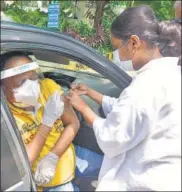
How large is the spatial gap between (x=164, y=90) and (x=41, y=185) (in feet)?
2.82

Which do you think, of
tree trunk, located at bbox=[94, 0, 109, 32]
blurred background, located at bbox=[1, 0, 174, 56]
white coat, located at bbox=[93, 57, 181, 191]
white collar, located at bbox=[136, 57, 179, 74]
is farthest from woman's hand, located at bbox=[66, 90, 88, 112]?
tree trunk, located at bbox=[94, 0, 109, 32]

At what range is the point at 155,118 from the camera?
163 cm

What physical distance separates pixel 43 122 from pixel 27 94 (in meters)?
0.17

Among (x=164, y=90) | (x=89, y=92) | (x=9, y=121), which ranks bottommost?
(x=89, y=92)

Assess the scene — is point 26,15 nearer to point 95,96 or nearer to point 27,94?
point 95,96

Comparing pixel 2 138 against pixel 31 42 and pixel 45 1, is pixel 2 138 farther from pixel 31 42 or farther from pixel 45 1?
pixel 45 1

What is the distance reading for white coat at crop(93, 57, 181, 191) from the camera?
1.61 meters

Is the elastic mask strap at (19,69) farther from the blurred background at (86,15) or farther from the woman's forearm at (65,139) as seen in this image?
the blurred background at (86,15)

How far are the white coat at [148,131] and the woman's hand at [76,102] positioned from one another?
0.95ft

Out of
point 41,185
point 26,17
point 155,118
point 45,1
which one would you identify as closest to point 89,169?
point 41,185

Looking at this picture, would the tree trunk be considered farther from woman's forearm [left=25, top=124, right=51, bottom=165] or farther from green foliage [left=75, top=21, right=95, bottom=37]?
woman's forearm [left=25, top=124, right=51, bottom=165]

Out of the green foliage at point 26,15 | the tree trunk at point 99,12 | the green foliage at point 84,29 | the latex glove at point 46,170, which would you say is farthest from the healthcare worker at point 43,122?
the green foliage at point 26,15

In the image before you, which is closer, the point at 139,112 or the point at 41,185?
the point at 139,112

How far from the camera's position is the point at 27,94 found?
2.11m
